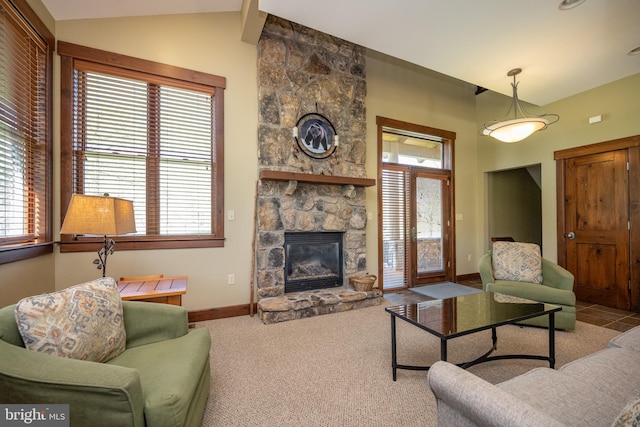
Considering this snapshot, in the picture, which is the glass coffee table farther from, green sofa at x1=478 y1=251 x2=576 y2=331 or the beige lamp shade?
the beige lamp shade

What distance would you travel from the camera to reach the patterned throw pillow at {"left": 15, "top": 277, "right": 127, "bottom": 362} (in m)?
1.26

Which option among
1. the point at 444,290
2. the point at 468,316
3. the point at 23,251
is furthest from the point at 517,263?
the point at 23,251

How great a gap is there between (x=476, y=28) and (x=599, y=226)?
3.30 metres

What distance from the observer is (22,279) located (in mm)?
2223

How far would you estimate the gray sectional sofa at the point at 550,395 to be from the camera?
0.87 metres

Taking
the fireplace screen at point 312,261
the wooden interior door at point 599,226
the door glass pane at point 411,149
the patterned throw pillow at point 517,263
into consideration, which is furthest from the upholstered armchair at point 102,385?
the wooden interior door at point 599,226

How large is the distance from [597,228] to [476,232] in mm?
1828

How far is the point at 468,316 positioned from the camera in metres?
1.99

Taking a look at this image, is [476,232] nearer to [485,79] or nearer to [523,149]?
[523,149]

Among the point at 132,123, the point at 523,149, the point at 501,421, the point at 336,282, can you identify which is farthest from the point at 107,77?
the point at 523,149

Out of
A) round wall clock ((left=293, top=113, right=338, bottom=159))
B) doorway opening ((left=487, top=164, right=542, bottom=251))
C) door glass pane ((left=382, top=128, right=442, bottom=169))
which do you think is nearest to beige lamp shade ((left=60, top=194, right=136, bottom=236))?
round wall clock ((left=293, top=113, right=338, bottom=159))

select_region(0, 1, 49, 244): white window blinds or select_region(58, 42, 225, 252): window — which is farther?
select_region(58, 42, 225, 252): window

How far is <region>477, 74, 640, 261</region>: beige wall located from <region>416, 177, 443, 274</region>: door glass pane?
1.06 m

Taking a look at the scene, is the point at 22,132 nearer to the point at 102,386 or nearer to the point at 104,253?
the point at 104,253
